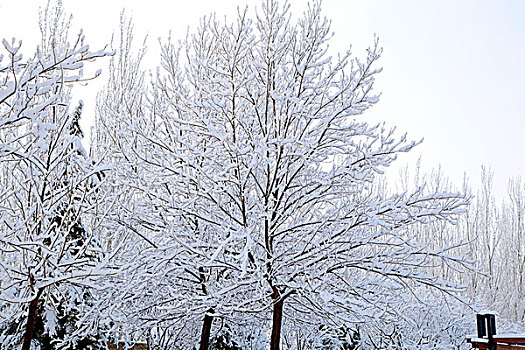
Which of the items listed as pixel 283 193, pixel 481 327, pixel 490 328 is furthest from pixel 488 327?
pixel 283 193

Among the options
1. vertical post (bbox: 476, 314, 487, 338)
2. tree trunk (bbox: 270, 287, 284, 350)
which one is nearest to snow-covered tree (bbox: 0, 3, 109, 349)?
tree trunk (bbox: 270, 287, 284, 350)

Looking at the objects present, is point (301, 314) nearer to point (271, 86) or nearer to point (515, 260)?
point (271, 86)

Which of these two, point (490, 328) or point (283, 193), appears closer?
point (283, 193)

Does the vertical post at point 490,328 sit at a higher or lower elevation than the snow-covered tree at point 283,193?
lower

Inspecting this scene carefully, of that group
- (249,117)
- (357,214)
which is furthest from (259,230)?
(249,117)

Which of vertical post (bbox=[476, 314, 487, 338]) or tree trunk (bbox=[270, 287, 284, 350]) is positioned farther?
vertical post (bbox=[476, 314, 487, 338])

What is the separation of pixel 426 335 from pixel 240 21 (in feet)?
24.7

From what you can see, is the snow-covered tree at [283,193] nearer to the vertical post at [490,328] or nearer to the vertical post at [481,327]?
the vertical post at [490,328]

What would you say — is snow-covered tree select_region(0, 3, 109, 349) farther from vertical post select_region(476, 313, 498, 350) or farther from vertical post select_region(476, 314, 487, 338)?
vertical post select_region(476, 314, 487, 338)

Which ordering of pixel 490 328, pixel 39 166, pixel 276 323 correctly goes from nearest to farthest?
pixel 39 166
pixel 276 323
pixel 490 328

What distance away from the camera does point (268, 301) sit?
539 cm

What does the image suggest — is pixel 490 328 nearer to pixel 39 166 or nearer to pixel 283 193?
pixel 283 193

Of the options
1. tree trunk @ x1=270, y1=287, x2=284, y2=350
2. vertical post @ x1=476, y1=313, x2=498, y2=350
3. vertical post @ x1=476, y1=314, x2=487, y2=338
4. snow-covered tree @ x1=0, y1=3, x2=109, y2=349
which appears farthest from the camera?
vertical post @ x1=476, y1=314, x2=487, y2=338

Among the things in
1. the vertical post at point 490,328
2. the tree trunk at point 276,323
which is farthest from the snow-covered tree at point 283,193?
the vertical post at point 490,328
